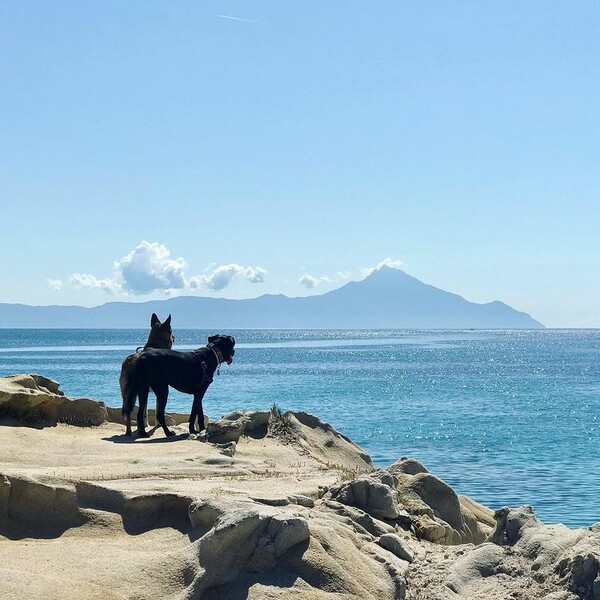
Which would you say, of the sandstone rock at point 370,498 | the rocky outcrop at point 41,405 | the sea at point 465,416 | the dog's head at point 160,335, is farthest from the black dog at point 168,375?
the sea at point 465,416

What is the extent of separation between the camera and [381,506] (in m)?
11.0

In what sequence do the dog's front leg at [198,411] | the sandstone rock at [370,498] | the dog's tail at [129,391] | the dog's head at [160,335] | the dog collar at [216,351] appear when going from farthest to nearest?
the dog's head at [160,335] < the dog collar at [216,351] < the dog's front leg at [198,411] < the dog's tail at [129,391] < the sandstone rock at [370,498]

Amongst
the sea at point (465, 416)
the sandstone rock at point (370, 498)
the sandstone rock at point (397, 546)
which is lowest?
the sea at point (465, 416)

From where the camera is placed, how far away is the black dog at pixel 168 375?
16.5 meters

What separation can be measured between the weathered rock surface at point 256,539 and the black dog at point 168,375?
10.1 feet

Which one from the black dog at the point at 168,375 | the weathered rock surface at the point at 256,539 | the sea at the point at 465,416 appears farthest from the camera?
the sea at the point at 465,416

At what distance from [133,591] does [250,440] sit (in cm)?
820

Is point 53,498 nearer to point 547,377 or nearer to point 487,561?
point 487,561

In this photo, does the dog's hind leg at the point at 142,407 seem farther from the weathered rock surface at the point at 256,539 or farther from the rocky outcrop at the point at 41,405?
the weathered rock surface at the point at 256,539

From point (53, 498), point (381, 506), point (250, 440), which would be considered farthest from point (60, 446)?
point (381, 506)

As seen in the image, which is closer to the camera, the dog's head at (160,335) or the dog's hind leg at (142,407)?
the dog's hind leg at (142,407)

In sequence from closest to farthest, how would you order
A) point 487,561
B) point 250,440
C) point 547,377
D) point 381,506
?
point 487,561
point 381,506
point 250,440
point 547,377

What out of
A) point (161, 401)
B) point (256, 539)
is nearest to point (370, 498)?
point (256, 539)

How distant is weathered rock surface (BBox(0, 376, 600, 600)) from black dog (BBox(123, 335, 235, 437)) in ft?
10.1
